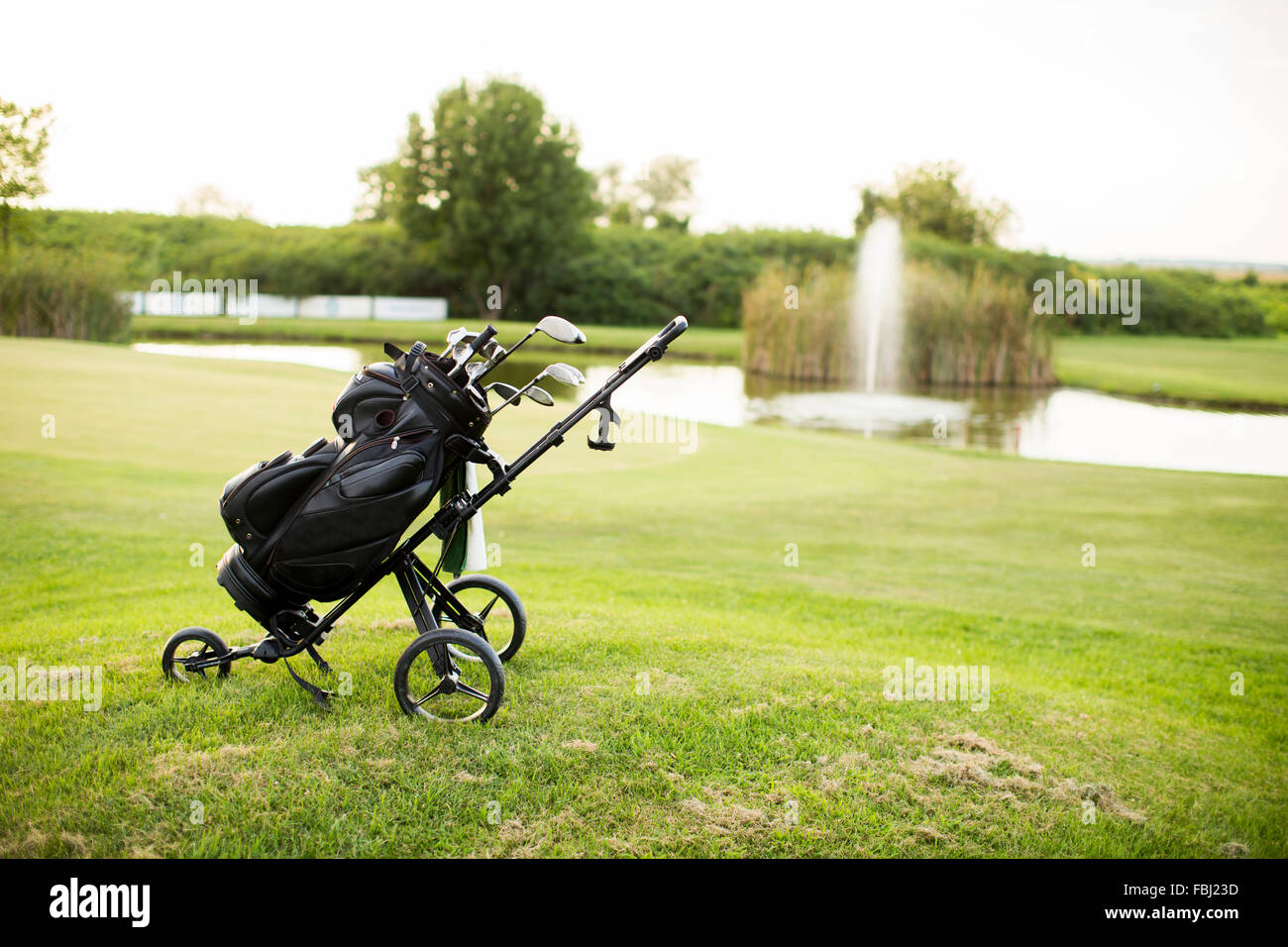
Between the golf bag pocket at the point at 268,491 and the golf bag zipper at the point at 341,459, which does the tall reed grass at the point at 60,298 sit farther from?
the golf bag zipper at the point at 341,459

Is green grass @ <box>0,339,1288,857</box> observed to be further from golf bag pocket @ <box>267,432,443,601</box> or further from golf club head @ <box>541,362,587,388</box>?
golf club head @ <box>541,362,587,388</box>

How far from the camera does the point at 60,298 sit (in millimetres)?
27250

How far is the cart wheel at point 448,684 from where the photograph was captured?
4051mm

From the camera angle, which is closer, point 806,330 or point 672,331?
point 672,331

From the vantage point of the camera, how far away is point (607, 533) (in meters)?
10.2

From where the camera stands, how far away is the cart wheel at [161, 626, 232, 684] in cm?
450

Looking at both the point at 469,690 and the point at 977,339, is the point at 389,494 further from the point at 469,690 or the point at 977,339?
the point at 977,339

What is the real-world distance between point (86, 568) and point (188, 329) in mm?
36326

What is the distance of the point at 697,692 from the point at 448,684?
4.05 ft
